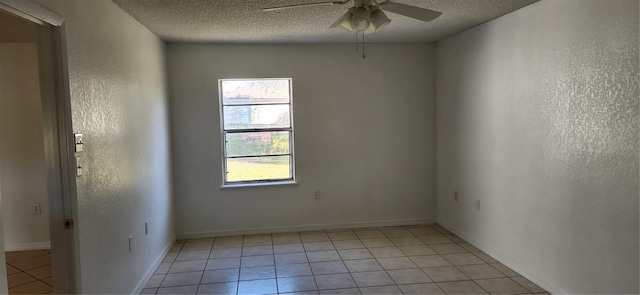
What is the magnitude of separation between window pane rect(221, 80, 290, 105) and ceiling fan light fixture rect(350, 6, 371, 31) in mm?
2617

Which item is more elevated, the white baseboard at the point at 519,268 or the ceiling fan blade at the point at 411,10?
the ceiling fan blade at the point at 411,10

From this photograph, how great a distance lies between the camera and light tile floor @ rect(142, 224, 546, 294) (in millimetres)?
3355

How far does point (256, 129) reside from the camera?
4934 mm

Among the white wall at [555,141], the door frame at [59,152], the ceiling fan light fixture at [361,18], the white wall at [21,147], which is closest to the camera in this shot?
the door frame at [59,152]

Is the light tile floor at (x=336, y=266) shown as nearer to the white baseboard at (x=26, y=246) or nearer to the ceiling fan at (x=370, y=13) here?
the white baseboard at (x=26, y=246)

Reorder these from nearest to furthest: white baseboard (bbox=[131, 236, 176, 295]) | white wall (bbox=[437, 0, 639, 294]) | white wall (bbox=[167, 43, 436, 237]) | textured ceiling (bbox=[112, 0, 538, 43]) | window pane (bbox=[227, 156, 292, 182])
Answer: white wall (bbox=[437, 0, 639, 294]), textured ceiling (bbox=[112, 0, 538, 43]), white baseboard (bbox=[131, 236, 176, 295]), white wall (bbox=[167, 43, 436, 237]), window pane (bbox=[227, 156, 292, 182])

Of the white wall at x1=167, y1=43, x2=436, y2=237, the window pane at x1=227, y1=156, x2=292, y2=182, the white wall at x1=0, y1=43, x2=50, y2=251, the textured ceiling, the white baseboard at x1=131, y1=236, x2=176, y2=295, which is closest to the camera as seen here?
the textured ceiling

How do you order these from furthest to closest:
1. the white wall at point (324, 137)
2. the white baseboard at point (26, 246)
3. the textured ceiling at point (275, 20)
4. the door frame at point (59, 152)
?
1. the white wall at point (324, 137)
2. the white baseboard at point (26, 246)
3. the textured ceiling at point (275, 20)
4. the door frame at point (59, 152)

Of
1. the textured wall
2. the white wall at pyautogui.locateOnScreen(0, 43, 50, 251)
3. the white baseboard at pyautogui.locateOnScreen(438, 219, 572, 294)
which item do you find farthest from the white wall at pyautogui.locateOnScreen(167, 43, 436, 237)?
the white wall at pyautogui.locateOnScreen(0, 43, 50, 251)

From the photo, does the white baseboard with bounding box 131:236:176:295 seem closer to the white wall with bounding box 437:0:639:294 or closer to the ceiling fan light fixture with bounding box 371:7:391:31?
the ceiling fan light fixture with bounding box 371:7:391:31

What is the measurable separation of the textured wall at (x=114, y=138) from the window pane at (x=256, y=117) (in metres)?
0.93

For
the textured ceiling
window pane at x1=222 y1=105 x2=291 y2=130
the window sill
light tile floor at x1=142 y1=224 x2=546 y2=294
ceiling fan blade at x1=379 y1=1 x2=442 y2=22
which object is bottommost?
light tile floor at x1=142 y1=224 x2=546 y2=294

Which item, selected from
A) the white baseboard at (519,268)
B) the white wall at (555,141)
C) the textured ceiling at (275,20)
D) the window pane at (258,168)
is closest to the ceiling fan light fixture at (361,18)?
the textured ceiling at (275,20)

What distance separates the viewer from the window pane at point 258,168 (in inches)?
196
